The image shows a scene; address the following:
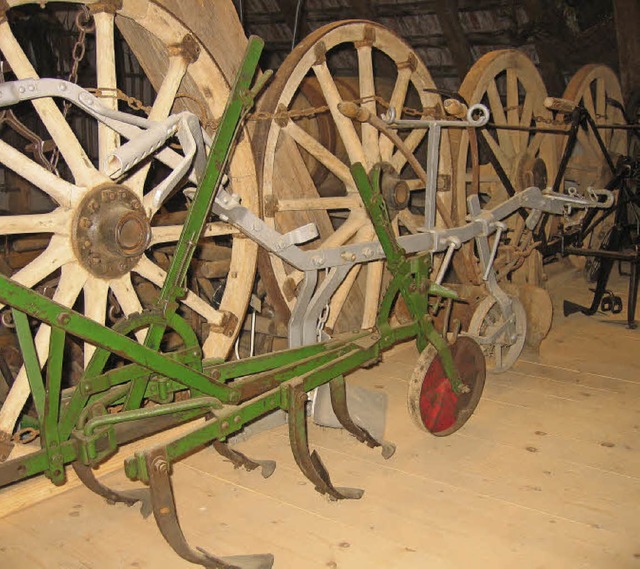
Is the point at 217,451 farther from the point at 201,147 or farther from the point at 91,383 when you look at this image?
the point at 201,147

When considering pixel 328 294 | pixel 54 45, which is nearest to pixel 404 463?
pixel 328 294

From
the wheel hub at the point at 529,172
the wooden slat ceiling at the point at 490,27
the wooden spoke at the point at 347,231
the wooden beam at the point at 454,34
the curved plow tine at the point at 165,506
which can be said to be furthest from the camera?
the wooden beam at the point at 454,34

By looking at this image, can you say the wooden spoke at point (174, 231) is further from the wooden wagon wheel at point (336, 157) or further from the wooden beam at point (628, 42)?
the wooden beam at point (628, 42)

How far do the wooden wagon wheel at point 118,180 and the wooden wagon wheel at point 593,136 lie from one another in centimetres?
258

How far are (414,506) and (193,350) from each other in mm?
845

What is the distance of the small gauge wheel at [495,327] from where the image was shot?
3.28 meters

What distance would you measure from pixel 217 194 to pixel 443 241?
108 centimetres

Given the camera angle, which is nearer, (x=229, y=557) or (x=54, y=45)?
(x=229, y=557)

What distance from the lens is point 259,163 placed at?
2.76m

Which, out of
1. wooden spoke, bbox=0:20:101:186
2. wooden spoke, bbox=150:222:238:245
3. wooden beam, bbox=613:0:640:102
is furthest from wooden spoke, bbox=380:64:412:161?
wooden beam, bbox=613:0:640:102

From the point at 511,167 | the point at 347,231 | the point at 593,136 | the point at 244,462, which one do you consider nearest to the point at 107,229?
the point at 244,462

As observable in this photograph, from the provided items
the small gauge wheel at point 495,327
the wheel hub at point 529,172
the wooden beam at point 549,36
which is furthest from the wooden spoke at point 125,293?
the wooden beam at point 549,36

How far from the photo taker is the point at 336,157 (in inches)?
127

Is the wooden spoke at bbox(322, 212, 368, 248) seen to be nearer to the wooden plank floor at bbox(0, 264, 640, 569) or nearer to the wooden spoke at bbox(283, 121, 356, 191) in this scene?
the wooden spoke at bbox(283, 121, 356, 191)
